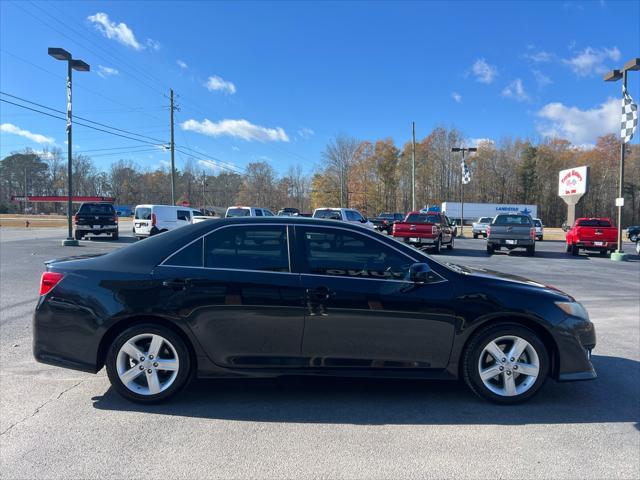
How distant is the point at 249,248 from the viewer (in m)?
3.79

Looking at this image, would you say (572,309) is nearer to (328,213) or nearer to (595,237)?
(328,213)

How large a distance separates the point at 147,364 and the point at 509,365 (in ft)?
10.1

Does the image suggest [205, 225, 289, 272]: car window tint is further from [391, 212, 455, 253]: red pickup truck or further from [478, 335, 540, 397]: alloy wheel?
[391, 212, 455, 253]: red pickup truck

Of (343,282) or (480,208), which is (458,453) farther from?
(480,208)

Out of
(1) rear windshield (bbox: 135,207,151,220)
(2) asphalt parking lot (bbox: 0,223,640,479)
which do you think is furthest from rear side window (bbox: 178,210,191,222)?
(2) asphalt parking lot (bbox: 0,223,640,479)

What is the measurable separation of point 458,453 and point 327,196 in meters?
75.6

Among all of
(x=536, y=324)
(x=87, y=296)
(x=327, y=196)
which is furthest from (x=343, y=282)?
(x=327, y=196)

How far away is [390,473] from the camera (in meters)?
2.73

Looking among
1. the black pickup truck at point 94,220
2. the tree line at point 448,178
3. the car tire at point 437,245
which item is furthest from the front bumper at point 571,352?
the tree line at point 448,178

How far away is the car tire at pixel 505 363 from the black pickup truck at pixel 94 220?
2253 centimetres

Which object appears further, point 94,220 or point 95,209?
point 95,209

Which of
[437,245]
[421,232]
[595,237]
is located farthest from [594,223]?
[421,232]

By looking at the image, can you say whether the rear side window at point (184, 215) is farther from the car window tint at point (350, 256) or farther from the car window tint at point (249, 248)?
the car window tint at point (350, 256)

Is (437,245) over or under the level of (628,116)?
under
